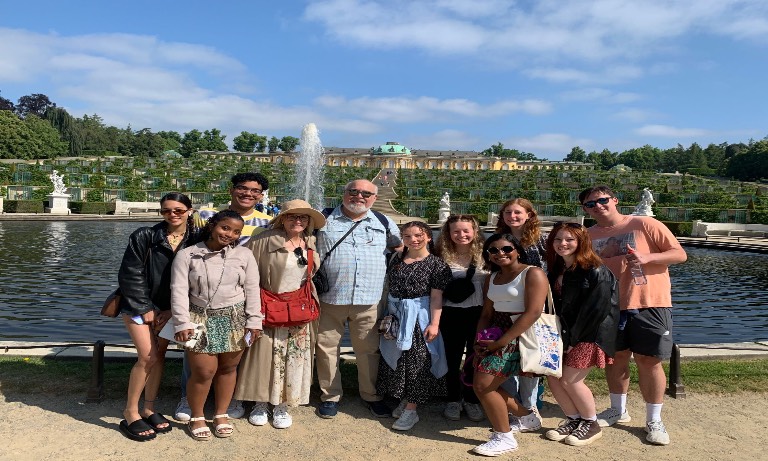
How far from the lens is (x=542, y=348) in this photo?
10.5ft

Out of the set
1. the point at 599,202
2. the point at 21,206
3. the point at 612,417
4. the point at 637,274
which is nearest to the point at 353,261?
the point at 599,202

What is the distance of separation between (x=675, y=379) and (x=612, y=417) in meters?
0.85

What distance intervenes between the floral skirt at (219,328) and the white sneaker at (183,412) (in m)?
0.60

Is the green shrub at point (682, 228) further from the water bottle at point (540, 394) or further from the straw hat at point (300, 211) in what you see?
the straw hat at point (300, 211)

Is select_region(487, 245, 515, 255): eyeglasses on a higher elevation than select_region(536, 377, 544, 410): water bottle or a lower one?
higher

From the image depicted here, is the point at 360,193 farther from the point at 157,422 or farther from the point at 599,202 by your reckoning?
the point at 157,422

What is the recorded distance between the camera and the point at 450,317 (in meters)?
3.80

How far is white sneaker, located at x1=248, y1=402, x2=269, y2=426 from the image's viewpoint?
11.7 feet

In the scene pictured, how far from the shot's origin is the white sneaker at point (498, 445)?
322cm

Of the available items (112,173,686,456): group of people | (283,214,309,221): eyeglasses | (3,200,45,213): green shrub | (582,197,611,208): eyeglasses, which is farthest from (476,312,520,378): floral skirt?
(3,200,45,213): green shrub

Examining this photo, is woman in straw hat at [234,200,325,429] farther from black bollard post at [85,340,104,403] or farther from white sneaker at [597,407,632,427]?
white sneaker at [597,407,632,427]

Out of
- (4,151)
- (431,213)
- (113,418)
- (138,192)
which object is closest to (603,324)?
(113,418)

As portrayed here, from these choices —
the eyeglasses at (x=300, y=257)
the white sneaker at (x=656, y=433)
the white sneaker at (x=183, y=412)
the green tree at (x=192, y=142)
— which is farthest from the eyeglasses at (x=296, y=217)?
the green tree at (x=192, y=142)

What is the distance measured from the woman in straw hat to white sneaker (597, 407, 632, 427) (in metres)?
1.99
